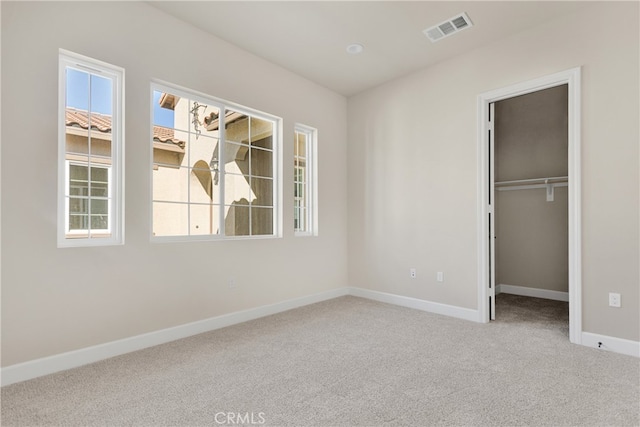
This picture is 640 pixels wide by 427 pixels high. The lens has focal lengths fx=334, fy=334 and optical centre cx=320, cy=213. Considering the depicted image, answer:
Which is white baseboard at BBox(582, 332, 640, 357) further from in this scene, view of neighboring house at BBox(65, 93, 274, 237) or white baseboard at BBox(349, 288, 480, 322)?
view of neighboring house at BBox(65, 93, 274, 237)

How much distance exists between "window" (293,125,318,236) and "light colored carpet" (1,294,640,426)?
5.27ft

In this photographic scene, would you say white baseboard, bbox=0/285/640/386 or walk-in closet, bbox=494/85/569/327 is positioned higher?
walk-in closet, bbox=494/85/569/327

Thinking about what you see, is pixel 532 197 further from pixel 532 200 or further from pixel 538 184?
pixel 538 184

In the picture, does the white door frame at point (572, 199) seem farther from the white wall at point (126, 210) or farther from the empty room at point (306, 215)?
the white wall at point (126, 210)

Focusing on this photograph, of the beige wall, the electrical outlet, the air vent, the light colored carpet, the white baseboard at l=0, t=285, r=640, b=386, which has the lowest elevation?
the light colored carpet

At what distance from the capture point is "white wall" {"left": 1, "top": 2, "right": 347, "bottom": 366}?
2.22 meters

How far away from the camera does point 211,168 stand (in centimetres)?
345

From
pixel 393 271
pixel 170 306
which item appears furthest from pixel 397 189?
pixel 170 306

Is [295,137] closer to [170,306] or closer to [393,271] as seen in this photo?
[393,271]

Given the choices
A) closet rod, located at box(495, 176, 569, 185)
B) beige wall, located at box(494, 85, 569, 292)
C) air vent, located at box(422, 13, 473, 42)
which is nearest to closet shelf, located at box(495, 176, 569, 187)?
closet rod, located at box(495, 176, 569, 185)

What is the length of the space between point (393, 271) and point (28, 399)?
3.58 m

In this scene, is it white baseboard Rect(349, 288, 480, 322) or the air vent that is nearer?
the air vent

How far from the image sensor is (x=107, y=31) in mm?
2637

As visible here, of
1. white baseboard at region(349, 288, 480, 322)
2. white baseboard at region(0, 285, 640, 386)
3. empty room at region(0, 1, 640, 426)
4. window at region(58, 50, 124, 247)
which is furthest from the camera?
white baseboard at region(349, 288, 480, 322)
